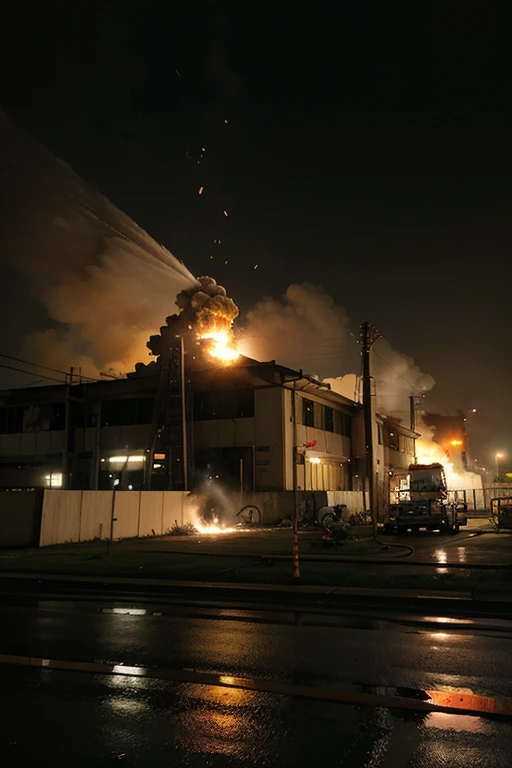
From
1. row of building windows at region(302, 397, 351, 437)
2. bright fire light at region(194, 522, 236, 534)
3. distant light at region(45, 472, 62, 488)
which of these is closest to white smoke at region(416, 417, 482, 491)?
row of building windows at region(302, 397, 351, 437)

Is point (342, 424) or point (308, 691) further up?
point (342, 424)

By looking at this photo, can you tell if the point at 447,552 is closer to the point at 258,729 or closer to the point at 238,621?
the point at 238,621

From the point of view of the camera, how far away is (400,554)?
58.9 feet

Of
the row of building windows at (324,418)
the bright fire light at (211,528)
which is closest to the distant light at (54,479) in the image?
the bright fire light at (211,528)

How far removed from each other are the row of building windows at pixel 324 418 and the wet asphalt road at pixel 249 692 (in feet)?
109

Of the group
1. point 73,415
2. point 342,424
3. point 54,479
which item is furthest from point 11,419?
point 342,424

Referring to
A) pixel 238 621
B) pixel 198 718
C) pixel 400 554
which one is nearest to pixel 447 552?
pixel 400 554

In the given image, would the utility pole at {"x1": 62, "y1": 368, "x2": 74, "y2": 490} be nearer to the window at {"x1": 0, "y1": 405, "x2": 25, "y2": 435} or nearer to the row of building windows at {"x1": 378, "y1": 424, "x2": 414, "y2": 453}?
the window at {"x1": 0, "y1": 405, "x2": 25, "y2": 435}

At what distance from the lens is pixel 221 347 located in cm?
4750

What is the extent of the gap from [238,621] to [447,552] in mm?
11224

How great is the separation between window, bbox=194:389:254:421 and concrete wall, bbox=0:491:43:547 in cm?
1989

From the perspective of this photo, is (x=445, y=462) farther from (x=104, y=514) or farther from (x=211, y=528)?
(x=104, y=514)

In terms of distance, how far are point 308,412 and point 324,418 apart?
3252 millimetres

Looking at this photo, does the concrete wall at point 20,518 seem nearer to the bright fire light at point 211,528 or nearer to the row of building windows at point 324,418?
the bright fire light at point 211,528
